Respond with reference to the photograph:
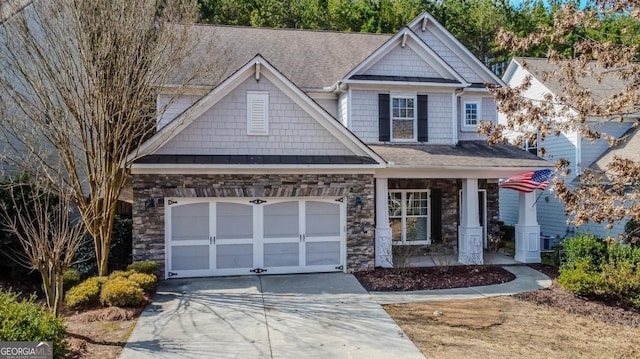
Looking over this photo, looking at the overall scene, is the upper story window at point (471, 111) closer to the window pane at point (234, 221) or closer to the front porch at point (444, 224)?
the front porch at point (444, 224)

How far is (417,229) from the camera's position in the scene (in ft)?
48.3

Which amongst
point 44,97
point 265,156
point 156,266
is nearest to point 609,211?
point 265,156

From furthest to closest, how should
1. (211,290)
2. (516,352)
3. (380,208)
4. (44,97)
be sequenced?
(380,208) < (211,290) < (44,97) < (516,352)

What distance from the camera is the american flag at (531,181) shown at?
12.4 m

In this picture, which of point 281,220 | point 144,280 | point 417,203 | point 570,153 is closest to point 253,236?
point 281,220

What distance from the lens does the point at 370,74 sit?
13.8m

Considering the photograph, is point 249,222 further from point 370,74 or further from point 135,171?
point 370,74

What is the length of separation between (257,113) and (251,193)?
213 centimetres

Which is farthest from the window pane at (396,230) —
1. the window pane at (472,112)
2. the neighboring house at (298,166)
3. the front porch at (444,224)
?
the window pane at (472,112)

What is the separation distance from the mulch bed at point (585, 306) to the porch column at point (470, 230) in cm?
254

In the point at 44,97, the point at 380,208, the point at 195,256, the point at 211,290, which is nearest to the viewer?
the point at 44,97

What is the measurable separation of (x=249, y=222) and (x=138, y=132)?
3542mm

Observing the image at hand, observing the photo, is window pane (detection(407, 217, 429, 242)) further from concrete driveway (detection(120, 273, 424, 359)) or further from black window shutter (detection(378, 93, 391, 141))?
concrete driveway (detection(120, 273, 424, 359))

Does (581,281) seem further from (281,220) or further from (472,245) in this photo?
(281,220)
